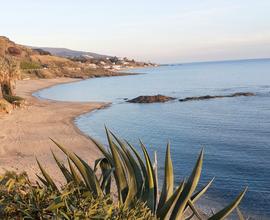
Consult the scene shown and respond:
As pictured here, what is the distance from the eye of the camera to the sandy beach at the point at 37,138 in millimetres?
14805

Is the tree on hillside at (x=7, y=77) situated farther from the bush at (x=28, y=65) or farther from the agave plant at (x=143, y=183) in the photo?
the bush at (x=28, y=65)

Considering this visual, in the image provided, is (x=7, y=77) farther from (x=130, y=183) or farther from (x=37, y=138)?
(x=130, y=183)

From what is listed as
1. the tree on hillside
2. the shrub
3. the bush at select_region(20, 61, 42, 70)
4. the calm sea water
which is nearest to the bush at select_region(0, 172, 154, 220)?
the shrub

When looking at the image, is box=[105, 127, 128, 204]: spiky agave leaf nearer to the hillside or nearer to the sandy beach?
the sandy beach

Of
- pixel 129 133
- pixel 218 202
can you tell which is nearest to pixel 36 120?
pixel 129 133

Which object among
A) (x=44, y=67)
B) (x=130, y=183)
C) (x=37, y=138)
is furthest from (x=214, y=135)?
(x=44, y=67)

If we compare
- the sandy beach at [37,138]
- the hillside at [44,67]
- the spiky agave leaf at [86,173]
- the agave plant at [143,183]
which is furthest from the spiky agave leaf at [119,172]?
the hillside at [44,67]

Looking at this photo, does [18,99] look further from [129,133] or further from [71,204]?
[71,204]

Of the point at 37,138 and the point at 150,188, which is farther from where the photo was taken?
the point at 37,138

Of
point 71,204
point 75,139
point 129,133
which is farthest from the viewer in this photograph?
point 129,133

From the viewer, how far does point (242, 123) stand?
27906 millimetres

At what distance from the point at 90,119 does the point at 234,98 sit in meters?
20.1

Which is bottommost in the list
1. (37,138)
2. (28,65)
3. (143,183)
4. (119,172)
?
(37,138)

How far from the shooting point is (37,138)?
2083 cm
